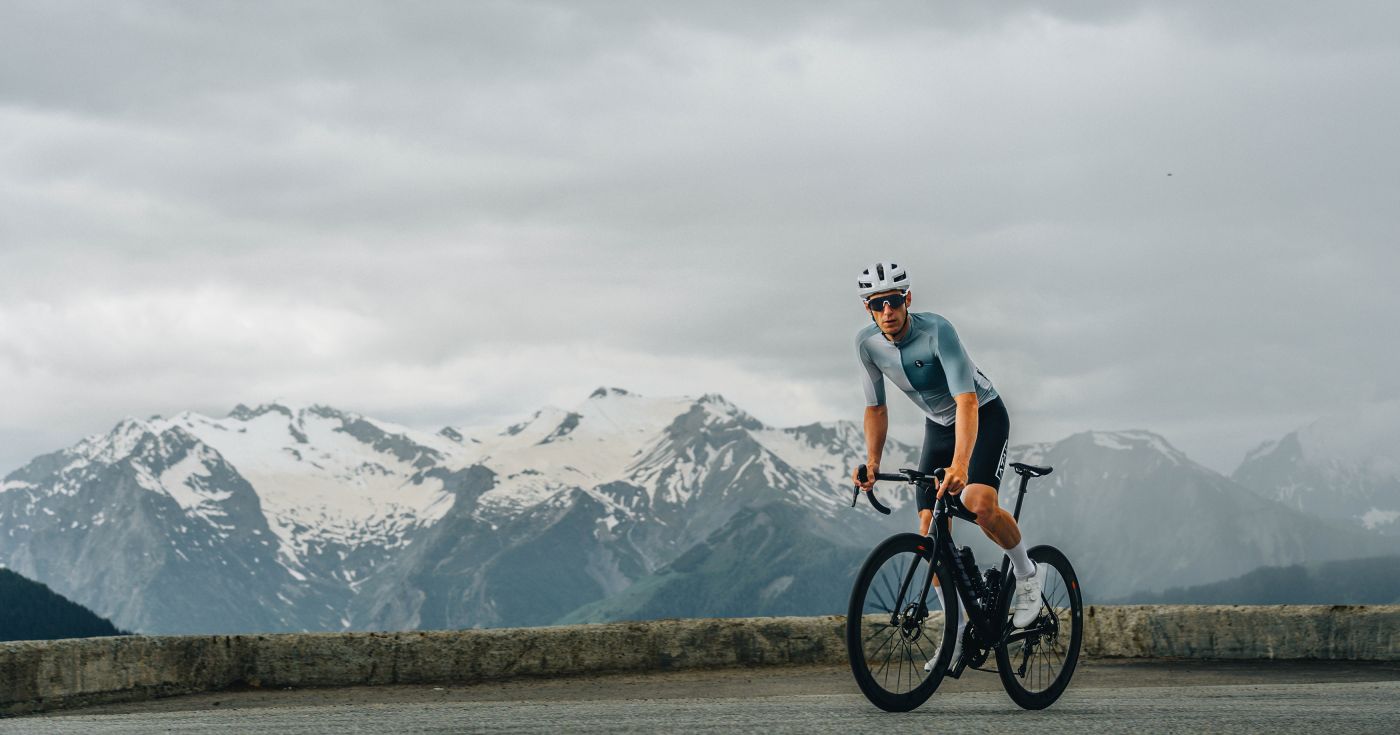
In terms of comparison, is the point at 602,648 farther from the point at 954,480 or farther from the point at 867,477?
the point at 954,480

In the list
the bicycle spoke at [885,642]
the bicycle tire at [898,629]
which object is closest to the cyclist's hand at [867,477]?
the bicycle tire at [898,629]

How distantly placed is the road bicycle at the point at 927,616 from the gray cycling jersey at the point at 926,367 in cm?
61

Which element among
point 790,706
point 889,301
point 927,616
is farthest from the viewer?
point 790,706

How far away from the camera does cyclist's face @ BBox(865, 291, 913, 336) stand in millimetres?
9641

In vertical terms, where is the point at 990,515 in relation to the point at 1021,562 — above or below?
above

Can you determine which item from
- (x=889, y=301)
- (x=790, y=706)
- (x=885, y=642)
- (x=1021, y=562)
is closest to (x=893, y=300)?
(x=889, y=301)

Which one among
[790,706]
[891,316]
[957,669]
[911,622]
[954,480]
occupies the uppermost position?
[891,316]

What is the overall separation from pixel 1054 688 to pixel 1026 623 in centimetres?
78

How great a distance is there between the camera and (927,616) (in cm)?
926

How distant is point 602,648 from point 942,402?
263 inches

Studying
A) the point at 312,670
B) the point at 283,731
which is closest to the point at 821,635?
the point at 312,670

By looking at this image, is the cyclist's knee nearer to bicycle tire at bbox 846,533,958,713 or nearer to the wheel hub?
bicycle tire at bbox 846,533,958,713

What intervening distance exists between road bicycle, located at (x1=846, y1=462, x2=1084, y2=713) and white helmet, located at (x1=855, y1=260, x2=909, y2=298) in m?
1.28

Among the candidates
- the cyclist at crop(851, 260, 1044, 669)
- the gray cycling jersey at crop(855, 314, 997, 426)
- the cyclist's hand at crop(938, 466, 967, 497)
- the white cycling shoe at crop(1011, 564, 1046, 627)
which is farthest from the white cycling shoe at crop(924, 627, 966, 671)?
the gray cycling jersey at crop(855, 314, 997, 426)
